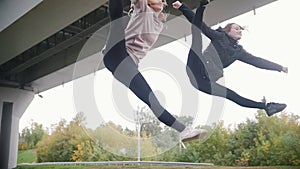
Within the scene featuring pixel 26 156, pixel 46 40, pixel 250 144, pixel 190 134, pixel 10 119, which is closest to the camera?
pixel 190 134

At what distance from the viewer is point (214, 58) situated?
211 centimetres

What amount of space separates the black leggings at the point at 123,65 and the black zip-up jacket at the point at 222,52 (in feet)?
1.52

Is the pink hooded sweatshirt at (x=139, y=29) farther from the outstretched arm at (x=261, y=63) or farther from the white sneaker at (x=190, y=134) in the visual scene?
the outstretched arm at (x=261, y=63)

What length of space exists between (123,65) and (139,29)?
8.9 inches

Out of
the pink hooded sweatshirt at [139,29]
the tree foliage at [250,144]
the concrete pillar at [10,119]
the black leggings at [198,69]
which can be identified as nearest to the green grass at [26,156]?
the concrete pillar at [10,119]

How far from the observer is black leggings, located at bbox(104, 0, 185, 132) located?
167cm

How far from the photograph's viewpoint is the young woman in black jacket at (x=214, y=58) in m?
2.04

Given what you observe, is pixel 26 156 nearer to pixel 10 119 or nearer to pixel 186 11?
pixel 10 119

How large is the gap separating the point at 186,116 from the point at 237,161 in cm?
164

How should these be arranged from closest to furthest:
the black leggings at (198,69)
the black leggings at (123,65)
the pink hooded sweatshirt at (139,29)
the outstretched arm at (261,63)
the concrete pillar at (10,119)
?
1. the black leggings at (123,65)
2. the pink hooded sweatshirt at (139,29)
3. the black leggings at (198,69)
4. the outstretched arm at (261,63)
5. the concrete pillar at (10,119)

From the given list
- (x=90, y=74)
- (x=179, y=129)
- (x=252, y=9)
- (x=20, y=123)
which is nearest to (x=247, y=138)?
(x=252, y=9)

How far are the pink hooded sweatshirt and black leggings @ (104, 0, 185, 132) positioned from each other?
0.19ft

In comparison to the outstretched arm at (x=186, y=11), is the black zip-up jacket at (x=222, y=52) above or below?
below

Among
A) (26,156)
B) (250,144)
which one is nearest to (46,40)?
(26,156)
